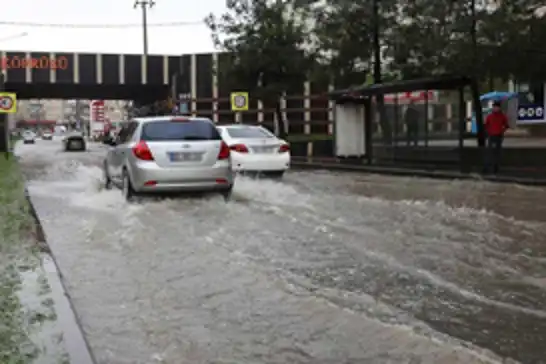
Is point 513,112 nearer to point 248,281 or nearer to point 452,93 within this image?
point 452,93

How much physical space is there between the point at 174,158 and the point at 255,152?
5558 mm

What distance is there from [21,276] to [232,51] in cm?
2449

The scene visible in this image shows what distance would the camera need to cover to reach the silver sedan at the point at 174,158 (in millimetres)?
12609

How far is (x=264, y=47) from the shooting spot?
30.2 meters

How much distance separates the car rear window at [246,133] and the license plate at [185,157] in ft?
18.8

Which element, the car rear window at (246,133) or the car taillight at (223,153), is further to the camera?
the car rear window at (246,133)

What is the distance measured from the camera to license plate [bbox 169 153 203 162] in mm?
12688

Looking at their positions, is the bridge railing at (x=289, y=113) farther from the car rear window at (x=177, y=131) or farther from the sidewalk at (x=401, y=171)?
the car rear window at (x=177, y=131)

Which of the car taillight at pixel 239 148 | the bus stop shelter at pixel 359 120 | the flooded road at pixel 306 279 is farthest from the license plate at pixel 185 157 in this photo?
the bus stop shelter at pixel 359 120

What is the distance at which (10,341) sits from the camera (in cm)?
521

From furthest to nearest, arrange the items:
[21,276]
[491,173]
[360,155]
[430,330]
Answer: [360,155], [491,173], [21,276], [430,330]

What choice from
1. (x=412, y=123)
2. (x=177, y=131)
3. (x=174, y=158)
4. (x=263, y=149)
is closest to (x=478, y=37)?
(x=412, y=123)

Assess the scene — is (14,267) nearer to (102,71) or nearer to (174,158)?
(174,158)

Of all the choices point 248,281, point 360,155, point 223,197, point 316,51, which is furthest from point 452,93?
point 248,281
